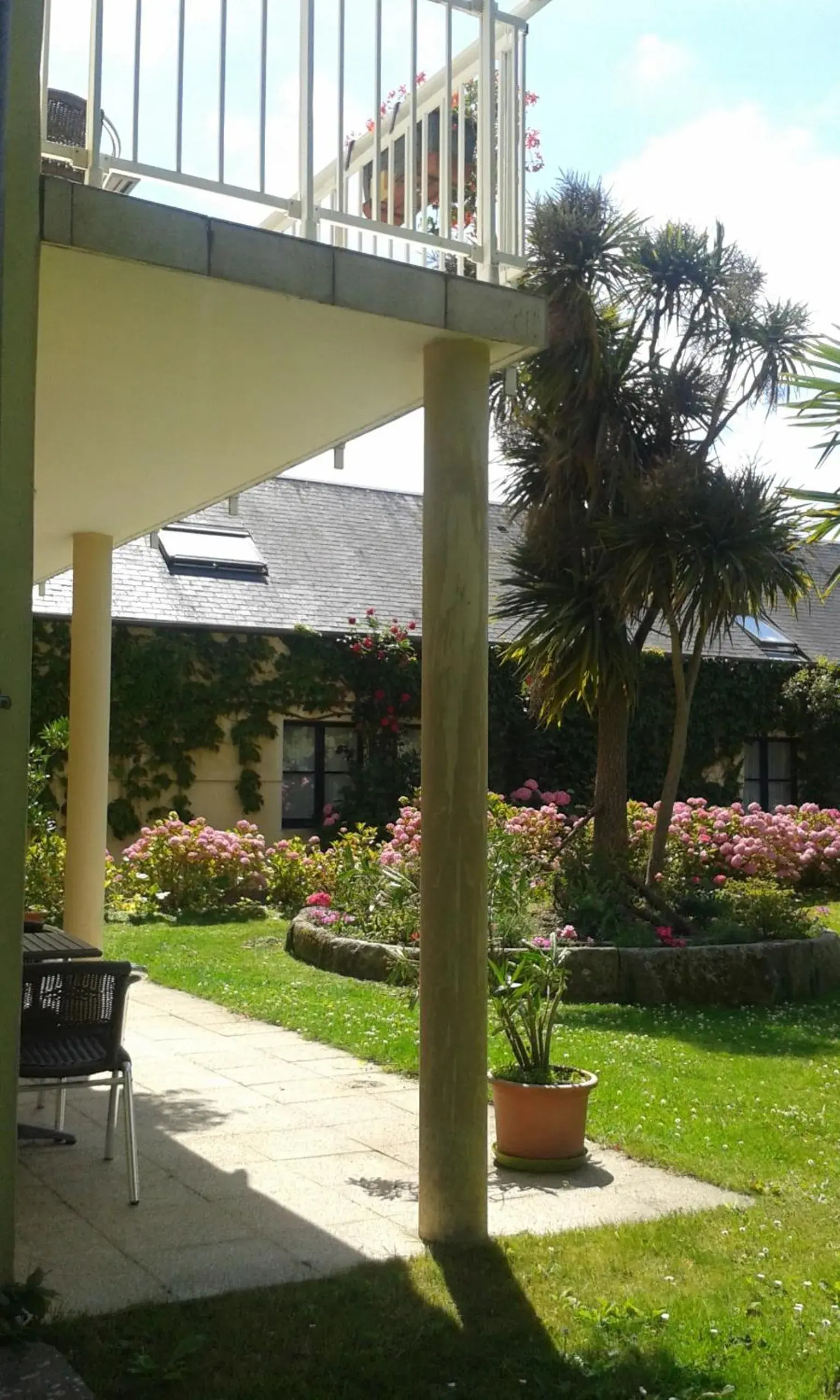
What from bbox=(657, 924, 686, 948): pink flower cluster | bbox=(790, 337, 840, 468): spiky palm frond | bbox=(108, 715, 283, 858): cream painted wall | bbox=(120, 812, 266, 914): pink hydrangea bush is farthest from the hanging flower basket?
bbox=(108, 715, 283, 858): cream painted wall

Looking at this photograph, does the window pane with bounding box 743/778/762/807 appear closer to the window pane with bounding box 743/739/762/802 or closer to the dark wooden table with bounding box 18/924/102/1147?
the window pane with bounding box 743/739/762/802

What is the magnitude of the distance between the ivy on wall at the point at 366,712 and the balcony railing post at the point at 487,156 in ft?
31.6

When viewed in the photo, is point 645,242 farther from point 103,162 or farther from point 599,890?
point 103,162

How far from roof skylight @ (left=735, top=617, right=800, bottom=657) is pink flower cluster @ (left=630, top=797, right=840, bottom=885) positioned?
3.95 metres

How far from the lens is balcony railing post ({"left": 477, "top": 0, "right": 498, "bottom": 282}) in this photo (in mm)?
4473

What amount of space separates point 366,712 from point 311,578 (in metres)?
2.08

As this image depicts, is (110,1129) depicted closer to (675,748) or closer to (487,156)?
(487,156)

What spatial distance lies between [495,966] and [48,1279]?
214 centimetres

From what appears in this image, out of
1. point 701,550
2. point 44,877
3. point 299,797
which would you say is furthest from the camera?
point 299,797

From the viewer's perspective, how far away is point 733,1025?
802 centimetres

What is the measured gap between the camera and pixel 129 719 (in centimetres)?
1406

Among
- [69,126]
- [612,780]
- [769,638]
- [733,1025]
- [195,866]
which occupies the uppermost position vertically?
[69,126]

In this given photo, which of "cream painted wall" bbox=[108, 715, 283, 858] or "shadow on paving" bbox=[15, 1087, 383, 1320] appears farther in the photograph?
"cream painted wall" bbox=[108, 715, 283, 858]

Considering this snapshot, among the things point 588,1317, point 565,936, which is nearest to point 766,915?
point 565,936
